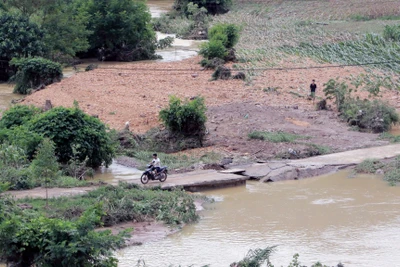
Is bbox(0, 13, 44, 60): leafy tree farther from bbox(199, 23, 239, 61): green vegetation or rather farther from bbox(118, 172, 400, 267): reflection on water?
bbox(118, 172, 400, 267): reflection on water

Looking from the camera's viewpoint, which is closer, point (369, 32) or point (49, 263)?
point (49, 263)

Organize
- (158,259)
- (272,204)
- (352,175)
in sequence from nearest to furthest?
(158,259), (272,204), (352,175)

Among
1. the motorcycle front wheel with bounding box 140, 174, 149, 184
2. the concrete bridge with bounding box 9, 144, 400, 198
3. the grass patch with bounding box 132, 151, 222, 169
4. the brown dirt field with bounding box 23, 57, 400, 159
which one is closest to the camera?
the concrete bridge with bounding box 9, 144, 400, 198

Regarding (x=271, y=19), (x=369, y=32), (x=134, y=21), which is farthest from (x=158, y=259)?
(x=271, y=19)

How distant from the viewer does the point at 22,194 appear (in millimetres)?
16734

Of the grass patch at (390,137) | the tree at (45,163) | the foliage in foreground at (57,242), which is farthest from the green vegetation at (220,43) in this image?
the foliage in foreground at (57,242)

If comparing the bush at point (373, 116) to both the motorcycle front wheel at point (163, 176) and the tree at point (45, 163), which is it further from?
the tree at point (45, 163)

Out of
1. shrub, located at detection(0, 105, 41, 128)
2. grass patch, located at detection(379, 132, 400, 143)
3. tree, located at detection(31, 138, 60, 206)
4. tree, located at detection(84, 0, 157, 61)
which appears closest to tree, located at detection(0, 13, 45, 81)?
tree, located at detection(84, 0, 157, 61)

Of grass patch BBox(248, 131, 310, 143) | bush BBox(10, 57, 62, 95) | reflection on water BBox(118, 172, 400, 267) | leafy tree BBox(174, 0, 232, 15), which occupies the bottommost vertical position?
reflection on water BBox(118, 172, 400, 267)

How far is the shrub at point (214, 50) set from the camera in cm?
3666

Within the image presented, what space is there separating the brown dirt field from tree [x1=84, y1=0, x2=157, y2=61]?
280 cm

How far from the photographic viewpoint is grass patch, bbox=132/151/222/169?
20498 millimetres

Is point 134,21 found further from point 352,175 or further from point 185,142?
point 352,175

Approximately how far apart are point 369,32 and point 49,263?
108 ft
